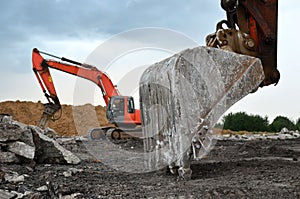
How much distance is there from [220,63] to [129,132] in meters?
9.03

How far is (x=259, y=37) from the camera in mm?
4516

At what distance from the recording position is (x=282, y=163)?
16.1ft

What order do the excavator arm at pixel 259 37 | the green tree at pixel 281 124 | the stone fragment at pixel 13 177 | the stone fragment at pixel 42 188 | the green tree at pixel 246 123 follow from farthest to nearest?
the green tree at pixel 246 123 → the green tree at pixel 281 124 → the stone fragment at pixel 13 177 → the excavator arm at pixel 259 37 → the stone fragment at pixel 42 188

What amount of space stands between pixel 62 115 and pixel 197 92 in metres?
23.3

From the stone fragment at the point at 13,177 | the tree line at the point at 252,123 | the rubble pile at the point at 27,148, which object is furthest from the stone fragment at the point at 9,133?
the tree line at the point at 252,123

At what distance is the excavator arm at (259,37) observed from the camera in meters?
4.50

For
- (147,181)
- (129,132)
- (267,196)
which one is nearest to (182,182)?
(147,181)

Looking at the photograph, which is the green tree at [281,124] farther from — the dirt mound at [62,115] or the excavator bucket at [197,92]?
the excavator bucket at [197,92]

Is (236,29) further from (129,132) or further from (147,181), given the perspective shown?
(129,132)

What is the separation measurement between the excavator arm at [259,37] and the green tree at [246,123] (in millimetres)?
16076

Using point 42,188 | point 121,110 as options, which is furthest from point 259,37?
point 121,110

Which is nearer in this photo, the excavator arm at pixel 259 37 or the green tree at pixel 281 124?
the excavator arm at pixel 259 37

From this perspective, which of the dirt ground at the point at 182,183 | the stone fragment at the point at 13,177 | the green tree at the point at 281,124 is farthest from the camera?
the green tree at the point at 281,124

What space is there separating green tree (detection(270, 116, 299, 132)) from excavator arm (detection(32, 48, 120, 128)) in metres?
9.66
